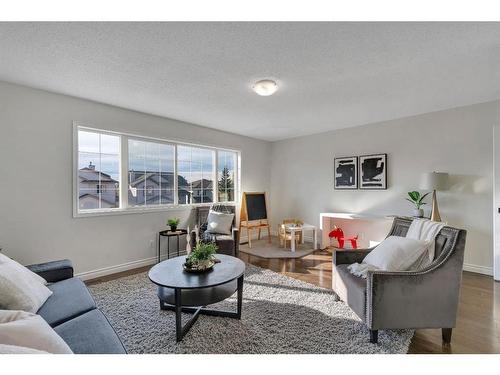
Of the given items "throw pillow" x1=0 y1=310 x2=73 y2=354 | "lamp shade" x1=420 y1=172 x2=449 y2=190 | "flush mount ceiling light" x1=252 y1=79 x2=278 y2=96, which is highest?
"flush mount ceiling light" x1=252 y1=79 x2=278 y2=96

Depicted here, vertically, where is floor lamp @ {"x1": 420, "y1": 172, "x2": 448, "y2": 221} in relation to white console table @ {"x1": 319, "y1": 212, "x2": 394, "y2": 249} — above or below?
above

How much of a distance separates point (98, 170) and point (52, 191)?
0.61m

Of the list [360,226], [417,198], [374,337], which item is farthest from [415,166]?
[374,337]

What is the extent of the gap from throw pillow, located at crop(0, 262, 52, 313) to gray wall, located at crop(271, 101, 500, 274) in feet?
15.0

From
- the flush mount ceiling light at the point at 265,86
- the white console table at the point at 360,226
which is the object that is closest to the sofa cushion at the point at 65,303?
the flush mount ceiling light at the point at 265,86

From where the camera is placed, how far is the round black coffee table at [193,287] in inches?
72.5

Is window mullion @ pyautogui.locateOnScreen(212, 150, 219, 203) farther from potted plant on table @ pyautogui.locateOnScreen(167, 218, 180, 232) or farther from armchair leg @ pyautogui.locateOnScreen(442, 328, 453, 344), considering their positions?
armchair leg @ pyautogui.locateOnScreen(442, 328, 453, 344)

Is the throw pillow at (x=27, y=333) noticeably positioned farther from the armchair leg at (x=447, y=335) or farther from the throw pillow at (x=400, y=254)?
the armchair leg at (x=447, y=335)

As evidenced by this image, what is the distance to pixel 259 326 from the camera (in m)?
2.04

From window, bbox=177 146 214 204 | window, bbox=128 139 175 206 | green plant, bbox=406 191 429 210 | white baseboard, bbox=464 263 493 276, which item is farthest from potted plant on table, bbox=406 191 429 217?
window, bbox=128 139 175 206

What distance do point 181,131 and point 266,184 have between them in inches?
99.7

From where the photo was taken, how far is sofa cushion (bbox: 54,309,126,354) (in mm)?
1191

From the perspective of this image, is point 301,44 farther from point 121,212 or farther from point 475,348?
point 121,212

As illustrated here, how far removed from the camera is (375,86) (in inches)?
108
